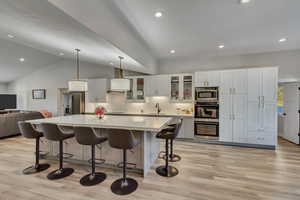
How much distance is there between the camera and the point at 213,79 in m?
4.62

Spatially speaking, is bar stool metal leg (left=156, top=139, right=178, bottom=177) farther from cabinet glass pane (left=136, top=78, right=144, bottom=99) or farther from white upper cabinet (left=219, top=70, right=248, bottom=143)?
cabinet glass pane (left=136, top=78, right=144, bottom=99)

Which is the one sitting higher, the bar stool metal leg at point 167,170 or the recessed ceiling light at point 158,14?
the recessed ceiling light at point 158,14

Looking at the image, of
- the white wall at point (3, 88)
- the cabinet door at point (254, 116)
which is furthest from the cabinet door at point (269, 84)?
the white wall at point (3, 88)

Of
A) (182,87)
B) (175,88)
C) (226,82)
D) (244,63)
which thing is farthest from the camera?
(175,88)

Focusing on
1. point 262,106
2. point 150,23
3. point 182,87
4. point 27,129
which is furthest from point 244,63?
point 27,129

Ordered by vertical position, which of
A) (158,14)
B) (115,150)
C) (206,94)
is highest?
(158,14)

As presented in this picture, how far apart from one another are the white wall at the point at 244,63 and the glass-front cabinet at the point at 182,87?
24.9 inches

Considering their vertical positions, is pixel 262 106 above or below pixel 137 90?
below

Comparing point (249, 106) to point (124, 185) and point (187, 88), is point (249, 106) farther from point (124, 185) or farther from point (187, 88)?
point (124, 185)

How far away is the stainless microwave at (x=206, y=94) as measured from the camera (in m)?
4.62

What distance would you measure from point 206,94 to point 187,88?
670 millimetres

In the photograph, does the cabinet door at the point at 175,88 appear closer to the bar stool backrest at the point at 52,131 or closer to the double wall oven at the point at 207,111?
the double wall oven at the point at 207,111

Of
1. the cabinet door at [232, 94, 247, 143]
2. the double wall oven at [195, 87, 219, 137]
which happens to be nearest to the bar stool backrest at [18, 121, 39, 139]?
the double wall oven at [195, 87, 219, 137]

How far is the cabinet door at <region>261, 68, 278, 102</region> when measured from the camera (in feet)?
13.3
